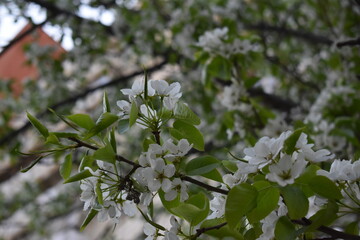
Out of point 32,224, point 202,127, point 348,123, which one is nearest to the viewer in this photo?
point 348,123

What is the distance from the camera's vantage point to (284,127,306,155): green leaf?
1.87ft

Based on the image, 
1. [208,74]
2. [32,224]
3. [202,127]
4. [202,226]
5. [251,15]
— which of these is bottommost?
[32,224]

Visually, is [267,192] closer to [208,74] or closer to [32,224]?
[208,74]

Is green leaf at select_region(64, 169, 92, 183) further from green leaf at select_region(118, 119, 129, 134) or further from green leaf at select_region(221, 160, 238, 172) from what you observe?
green leaf at select_region(221, 160, 238, 172)

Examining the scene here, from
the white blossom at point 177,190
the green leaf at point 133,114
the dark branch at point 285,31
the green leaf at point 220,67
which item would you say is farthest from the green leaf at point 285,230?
the dark branch at point 285,31

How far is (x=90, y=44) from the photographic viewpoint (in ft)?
7.55

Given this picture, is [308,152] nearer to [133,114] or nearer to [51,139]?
[133,114]

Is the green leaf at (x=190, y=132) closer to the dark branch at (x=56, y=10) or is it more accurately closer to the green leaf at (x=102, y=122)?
the green leaf at (x=102, y=122)

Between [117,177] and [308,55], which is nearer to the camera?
[117,177]

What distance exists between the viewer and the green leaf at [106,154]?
1.97 feet

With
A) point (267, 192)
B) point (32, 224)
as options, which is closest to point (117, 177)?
point (267, 192)

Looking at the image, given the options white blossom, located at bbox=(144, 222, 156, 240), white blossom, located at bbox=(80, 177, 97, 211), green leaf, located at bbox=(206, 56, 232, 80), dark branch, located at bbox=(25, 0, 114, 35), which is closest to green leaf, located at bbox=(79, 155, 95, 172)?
white blossom, located at bbox=(80, 177, 97, 211)

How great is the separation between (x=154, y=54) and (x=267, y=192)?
1820 millimetres

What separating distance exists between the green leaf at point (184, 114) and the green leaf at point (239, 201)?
5.8 inches
